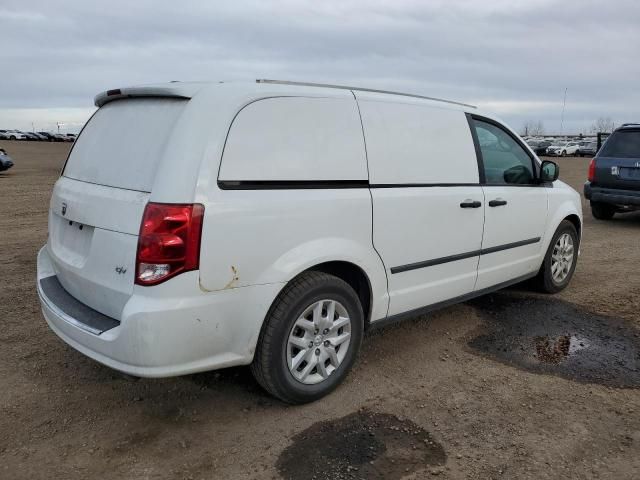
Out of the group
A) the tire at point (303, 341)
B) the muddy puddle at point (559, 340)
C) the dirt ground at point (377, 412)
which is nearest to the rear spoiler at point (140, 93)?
the tire at point (303, 341)

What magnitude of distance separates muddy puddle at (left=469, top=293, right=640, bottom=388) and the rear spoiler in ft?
9.10

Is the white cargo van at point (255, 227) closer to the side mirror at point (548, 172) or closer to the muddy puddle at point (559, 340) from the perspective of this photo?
the muddy puddle at point (559, 340)

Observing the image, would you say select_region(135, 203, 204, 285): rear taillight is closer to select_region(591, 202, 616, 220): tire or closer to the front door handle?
the front door handle

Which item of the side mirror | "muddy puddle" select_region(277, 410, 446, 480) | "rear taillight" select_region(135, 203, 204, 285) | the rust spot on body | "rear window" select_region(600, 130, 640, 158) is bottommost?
"muddy puddle" select_region(277, 410, 446, 480)

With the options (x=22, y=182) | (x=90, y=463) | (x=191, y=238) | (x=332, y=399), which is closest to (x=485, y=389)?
(x=332, y=399)

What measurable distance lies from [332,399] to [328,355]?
0.27 metres

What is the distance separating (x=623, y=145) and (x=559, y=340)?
6.43m

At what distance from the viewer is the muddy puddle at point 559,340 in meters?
3.88

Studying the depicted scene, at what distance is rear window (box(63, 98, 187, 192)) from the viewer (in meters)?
2.95

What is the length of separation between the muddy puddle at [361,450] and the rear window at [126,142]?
60.7 inches

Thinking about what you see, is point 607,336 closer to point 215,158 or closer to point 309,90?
point 309,90

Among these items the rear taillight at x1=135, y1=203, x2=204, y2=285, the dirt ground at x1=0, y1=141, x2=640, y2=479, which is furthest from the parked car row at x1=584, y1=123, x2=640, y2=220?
the rear taillight at x1=135, y1=203, x2=204, y2=285

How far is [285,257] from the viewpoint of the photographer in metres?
3.06

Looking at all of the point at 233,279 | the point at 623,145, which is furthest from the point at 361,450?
the point at 623,145
